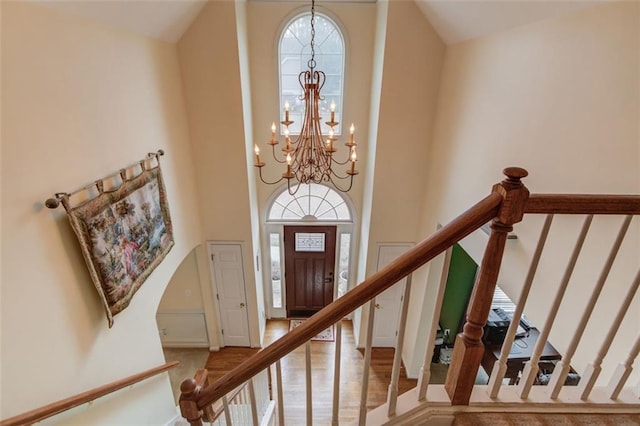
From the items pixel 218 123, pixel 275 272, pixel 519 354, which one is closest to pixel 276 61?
pixel 218 123

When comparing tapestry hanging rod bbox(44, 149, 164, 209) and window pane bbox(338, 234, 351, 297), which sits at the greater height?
tapestry hanging rod bbox(44, 149, 164, 209)

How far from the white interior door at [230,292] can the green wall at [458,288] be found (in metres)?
2.99

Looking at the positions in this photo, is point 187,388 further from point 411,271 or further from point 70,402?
point 70,402

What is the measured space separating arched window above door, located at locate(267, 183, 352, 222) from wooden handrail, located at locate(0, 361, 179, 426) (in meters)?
3.02

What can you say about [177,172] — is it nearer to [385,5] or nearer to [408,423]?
[385,5]

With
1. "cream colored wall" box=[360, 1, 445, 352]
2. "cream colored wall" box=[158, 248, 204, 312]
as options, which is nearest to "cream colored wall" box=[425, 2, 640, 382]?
"cream colored wall" box=[360, 1, 445, 352]

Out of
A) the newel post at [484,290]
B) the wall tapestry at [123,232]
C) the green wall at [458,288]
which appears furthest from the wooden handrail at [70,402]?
the green wall at [458,288]

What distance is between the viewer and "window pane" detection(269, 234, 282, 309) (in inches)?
218

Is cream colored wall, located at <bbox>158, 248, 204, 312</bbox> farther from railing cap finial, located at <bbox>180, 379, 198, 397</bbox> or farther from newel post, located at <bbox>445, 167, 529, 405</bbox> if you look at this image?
newel post, located at <bbox>445, 167, 529, 405</bbox>

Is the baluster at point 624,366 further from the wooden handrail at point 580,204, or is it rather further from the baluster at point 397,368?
the baluster at point 397,368

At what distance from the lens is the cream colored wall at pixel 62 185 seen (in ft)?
5.35

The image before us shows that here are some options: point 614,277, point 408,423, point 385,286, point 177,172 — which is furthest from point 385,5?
point 408,423

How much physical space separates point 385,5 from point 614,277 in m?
3.38

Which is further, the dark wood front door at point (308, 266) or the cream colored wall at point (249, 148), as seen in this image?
the dark wood front door at point (308, 266)
